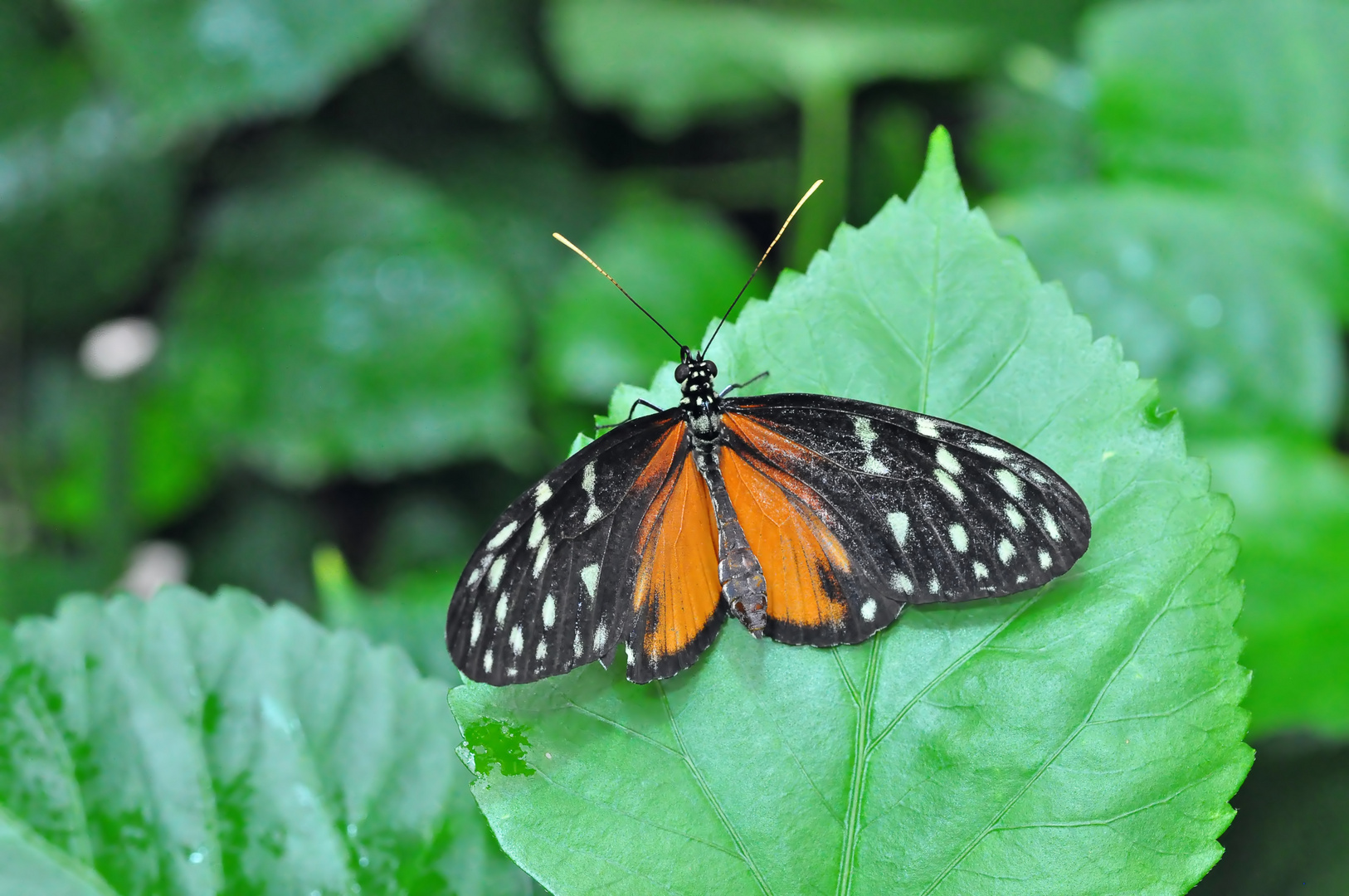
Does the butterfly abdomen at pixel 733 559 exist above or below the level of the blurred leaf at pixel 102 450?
below

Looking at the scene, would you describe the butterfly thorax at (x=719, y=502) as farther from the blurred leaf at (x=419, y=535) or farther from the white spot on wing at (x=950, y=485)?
the blurred leaf at (x=419, y=535)

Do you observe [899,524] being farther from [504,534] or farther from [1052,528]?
[504,534]

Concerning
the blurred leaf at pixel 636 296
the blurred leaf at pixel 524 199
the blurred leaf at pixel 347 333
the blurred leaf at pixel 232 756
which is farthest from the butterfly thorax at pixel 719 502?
the blurred leaf at pixel 524 199

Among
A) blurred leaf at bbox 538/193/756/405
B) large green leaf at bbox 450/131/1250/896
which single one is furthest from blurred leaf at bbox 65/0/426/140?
large green leaf at bbox 450/131/1250/896

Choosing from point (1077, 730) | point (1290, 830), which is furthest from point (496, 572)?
point (1290, 830)

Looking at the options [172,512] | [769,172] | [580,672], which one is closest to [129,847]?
[580,672]
